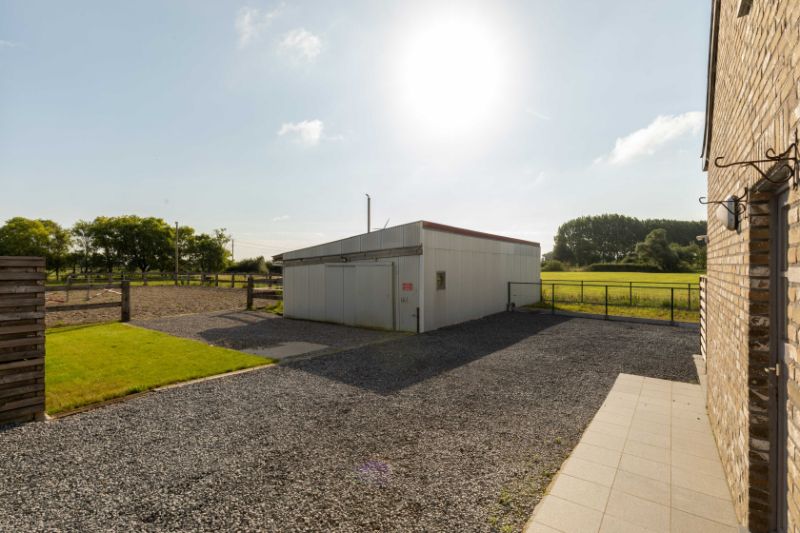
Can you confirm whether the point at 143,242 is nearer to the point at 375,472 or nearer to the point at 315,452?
the point at 315,452

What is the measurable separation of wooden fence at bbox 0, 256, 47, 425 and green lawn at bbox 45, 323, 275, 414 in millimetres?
410

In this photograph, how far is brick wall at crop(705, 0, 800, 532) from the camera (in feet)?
6.39

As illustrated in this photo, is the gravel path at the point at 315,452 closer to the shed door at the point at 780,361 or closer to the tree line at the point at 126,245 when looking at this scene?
the shed door at the point at 780,361

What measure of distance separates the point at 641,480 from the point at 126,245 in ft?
220

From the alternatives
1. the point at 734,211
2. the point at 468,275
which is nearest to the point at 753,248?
the point at 734,211

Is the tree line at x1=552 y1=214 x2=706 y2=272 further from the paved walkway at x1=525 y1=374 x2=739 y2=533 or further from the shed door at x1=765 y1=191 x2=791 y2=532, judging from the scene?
the shed door at x1=765 y1=191 x2=791 y2=532

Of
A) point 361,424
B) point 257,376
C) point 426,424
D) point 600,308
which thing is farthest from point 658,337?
point 257,376

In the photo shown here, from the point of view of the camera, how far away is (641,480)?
11.7 ft

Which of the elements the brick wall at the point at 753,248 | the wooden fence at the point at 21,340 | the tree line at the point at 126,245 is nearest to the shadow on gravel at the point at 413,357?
the wooden fence at the point at 21,340

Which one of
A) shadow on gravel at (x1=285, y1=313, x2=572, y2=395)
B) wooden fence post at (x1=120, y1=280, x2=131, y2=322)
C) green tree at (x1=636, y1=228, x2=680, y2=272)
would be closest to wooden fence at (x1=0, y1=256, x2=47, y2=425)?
shadow on gravel at (x1=285, y1=313, x2=572, y2=395)

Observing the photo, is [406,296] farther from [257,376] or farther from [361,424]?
[361,424]

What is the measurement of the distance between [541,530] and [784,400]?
76.1 inches

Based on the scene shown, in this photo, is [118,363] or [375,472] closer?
[375,472]

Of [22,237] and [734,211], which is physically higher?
[22,237]
